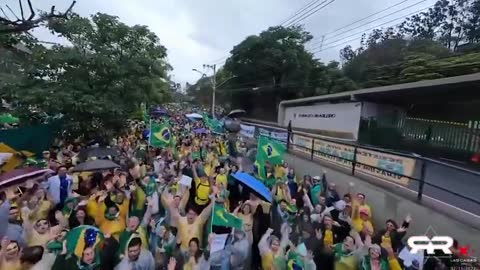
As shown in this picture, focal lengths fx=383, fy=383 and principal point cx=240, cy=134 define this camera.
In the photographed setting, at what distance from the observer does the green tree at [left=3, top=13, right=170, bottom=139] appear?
10.5 m

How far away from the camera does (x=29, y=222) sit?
17.0 feet

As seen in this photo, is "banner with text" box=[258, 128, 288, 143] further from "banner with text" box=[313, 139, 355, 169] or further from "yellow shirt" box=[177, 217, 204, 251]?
"yellow shirt" box=[177, 217, 204, 251]

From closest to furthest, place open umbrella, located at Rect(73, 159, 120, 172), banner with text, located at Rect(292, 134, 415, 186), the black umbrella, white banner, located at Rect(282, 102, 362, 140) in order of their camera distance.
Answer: banner with text, located at Rect(292, 134, 415, 186) < open umbrella, located at Rect(73, 159, 120, 172) < the black umbrella < white banner, located at Rect(282, 102, 362, 140)

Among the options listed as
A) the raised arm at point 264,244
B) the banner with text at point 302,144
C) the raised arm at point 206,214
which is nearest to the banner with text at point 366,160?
the banner with text at point 302,144

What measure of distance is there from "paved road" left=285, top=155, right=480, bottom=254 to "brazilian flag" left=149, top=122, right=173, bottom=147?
4.45 meters

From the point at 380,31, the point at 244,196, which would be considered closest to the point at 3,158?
the point at 244,196

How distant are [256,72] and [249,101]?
548 cm

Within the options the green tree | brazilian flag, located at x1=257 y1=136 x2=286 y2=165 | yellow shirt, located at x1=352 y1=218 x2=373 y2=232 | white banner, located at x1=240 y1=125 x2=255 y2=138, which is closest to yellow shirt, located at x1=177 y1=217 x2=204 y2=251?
yellow shirt, located at x1=352 y1=218 x2=373 y2=232

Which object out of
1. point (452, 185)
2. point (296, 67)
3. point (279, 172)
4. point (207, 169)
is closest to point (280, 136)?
point (279, 172)

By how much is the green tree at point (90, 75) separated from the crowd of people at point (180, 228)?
136 inches

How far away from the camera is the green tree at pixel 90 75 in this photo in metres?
10.5

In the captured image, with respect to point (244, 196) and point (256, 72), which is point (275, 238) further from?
point (256, 72)

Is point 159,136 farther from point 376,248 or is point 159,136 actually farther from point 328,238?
point 376,248

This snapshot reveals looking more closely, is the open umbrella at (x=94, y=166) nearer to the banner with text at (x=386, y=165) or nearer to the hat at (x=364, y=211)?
the hat at (x=364, y=211)
